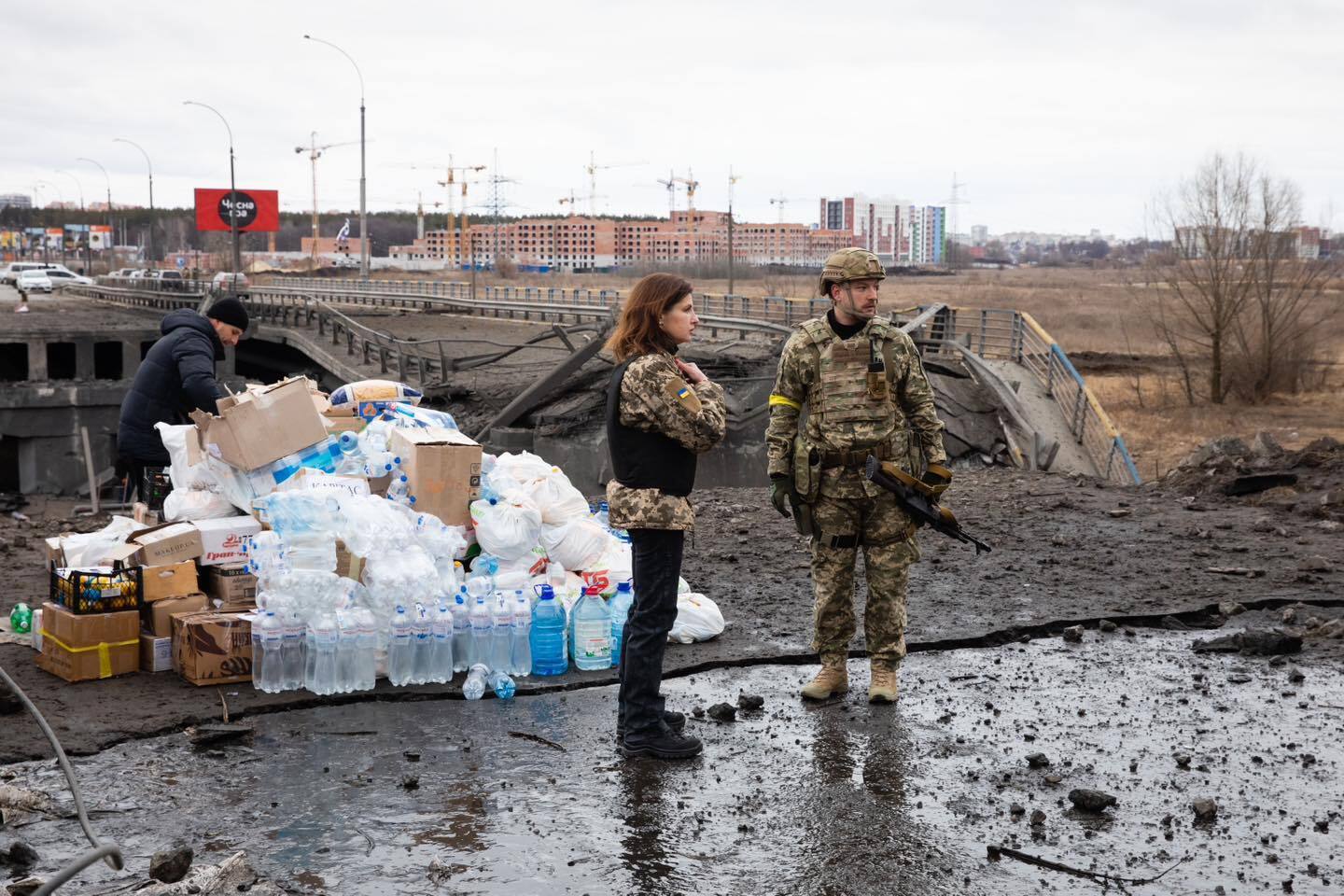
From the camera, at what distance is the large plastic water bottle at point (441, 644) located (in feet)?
20.1

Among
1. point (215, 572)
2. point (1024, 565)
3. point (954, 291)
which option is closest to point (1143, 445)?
point (1024, 565)

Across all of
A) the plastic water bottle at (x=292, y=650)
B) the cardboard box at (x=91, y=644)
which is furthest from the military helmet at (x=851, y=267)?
the cardboard box at (x=91, y=644)

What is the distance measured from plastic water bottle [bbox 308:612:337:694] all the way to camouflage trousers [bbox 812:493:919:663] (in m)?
2.29

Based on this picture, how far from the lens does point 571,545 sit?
7.19 meters

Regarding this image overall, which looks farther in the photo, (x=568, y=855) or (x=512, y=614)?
(x=512, y=614)

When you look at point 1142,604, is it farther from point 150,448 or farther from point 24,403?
point 24,403

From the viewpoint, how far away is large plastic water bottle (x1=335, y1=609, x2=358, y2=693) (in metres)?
6.00

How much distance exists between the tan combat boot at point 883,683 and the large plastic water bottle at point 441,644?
204 cm

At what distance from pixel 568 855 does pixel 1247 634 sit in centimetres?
418

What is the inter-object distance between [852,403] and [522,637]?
2.06 metres

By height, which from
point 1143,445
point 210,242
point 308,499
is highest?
point 210,242

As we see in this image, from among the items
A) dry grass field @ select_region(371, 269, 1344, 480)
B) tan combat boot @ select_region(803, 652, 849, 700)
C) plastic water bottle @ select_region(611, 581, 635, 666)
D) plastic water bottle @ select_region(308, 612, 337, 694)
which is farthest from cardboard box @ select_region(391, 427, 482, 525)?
dry grass field @ select_region(371, 269, 1344, 480)

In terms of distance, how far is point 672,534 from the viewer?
5.21 metres

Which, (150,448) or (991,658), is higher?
(150,448)
